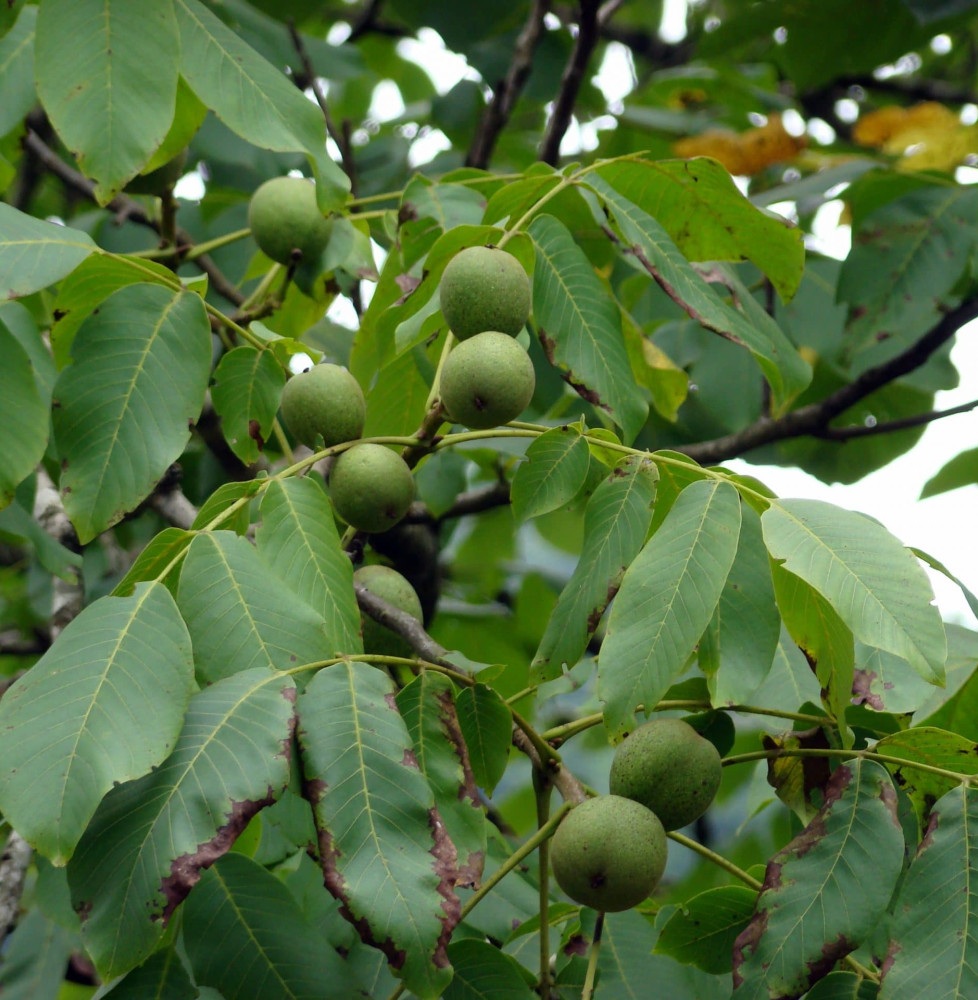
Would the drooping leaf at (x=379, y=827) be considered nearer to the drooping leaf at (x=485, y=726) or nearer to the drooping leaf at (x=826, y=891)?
the drooping leaf at (x=485, y=726)

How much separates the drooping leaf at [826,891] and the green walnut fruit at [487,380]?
530 millimetres

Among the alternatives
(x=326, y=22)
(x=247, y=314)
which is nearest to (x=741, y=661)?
(x=247, y=314)

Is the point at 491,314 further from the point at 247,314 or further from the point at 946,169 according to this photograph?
the point at 946,169

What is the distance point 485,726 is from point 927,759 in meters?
0.46

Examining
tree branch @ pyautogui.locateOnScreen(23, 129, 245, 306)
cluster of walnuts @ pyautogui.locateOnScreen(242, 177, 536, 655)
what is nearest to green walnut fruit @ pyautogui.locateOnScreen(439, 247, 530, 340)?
cluster of walnuts @ pyautogui.locateOnScreen(242, 177, 536, 655)

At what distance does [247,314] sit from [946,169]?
1.60 m

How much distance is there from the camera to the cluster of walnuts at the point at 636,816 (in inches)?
43.6

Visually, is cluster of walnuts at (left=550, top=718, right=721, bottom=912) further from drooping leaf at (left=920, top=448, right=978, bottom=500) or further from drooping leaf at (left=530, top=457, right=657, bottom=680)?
drooping leaf at (left=920, top=448, right=978, bottom=500)

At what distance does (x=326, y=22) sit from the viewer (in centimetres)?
412

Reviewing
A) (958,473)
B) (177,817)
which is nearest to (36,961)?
(177,817)

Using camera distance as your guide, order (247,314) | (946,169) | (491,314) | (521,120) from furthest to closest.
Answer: (521,120), (946,169), (247,314), (491,314)

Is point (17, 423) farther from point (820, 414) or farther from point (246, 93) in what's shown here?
point (820, 414)

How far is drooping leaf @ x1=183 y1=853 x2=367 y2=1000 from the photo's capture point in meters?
1.10

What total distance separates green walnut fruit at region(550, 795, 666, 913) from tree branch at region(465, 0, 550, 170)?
5.90 ft
